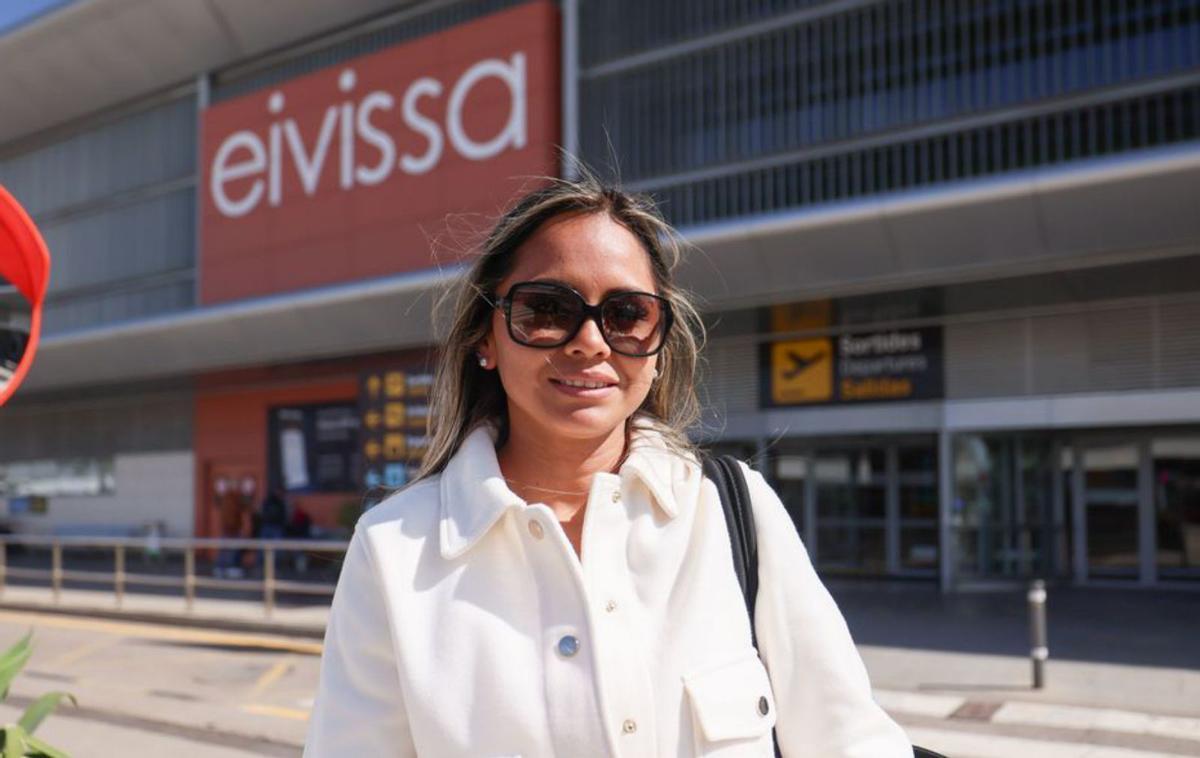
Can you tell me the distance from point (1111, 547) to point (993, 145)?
19.2 ft

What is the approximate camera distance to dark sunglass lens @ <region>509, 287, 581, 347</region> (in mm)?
1698

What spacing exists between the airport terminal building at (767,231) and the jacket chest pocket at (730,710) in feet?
31.7

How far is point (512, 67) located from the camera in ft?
60.5

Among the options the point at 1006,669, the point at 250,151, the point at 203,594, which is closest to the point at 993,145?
the point at 1006,669

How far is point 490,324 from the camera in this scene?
1.87 metres

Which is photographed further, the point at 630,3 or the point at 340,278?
the point at 340,278

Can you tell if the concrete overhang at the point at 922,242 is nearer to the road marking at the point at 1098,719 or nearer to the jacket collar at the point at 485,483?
the road marking at the point at 1098,719

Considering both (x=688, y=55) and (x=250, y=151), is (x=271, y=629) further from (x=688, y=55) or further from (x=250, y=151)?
(x=250, y=151)

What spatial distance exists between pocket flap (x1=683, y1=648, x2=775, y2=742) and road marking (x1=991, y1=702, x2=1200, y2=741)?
21.1 ft

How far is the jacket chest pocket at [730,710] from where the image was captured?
5.07 ft

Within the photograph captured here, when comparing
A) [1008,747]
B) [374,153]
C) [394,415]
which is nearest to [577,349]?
[1008,747]

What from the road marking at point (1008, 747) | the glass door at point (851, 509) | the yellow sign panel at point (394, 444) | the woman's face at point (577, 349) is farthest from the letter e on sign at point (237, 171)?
the woman's face at point (577, 349)

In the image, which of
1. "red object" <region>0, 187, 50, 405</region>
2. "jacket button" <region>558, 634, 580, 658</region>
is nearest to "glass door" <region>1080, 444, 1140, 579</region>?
"red object" <region>0, 187, 50, 405</region>

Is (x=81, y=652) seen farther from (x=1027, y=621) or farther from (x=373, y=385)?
(x=1027, y=621)
